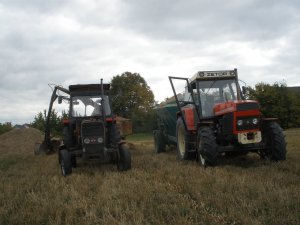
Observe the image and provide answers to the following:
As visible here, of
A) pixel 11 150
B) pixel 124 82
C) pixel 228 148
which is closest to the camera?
pixel 228 148

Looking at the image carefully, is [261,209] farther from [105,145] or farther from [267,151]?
[105,145]

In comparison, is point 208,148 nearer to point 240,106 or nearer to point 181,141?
point 240,106

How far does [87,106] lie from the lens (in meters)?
11.1

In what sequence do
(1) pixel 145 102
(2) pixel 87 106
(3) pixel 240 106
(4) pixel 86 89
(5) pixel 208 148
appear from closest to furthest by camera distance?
(5) pixel 208 148
(3) pixel 240 106
(2) pixel 87 106
(4) pixel 86 89
(1) pixel 145 102

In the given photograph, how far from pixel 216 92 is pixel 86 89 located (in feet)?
11.5

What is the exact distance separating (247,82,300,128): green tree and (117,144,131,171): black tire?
28.4 meters

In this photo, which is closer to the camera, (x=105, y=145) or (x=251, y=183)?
(x=251, y=183)

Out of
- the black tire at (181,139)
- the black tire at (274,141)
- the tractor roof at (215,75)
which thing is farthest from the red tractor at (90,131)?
the black tire at (274,141)

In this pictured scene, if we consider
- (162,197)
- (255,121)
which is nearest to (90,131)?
(255,121)

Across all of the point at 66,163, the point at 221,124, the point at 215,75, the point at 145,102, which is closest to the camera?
the point at 66,163

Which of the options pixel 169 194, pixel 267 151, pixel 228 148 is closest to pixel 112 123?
pixel 228 148

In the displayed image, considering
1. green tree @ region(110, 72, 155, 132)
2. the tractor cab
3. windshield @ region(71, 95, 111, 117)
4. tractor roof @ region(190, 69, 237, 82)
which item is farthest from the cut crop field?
green tree @ region(110, 72, 155, 132)

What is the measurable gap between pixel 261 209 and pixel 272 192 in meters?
0.84

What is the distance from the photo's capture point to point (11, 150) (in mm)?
20516
